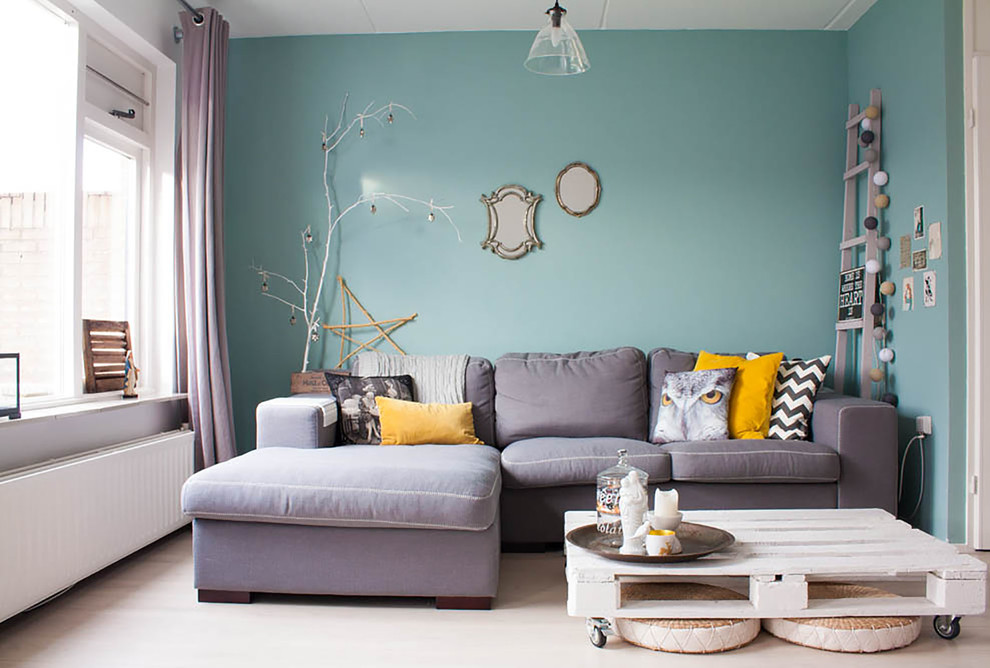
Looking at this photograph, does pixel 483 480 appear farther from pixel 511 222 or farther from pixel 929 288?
pixel 929 288

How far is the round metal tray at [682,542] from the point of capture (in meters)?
2.17

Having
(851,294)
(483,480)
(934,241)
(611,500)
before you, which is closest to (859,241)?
(851,294)

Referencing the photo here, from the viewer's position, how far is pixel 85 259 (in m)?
3.35

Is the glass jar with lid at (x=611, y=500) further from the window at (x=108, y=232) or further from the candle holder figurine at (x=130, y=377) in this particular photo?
the window at (x=108, y=232)

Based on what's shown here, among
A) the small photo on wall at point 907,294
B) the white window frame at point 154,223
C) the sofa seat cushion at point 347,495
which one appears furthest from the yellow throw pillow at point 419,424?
the small photo on wall at point 907,294

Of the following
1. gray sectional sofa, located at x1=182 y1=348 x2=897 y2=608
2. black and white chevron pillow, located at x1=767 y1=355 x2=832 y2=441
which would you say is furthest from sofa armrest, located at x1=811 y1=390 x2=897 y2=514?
black and white chevron pillow, located at x1=767 y1=355 x2=832 y2=441

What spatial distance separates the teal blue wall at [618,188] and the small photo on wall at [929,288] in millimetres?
718

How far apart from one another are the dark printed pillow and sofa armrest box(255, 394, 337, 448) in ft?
0.62

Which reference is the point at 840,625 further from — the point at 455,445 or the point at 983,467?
the point at 455,445

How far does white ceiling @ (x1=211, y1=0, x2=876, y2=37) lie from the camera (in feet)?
12.5

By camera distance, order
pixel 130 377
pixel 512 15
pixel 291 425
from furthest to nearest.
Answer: pixel 512 15 → pixel 130 377 → pixel 291 425

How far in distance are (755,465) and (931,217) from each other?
1.41m

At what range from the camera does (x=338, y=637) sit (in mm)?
2357

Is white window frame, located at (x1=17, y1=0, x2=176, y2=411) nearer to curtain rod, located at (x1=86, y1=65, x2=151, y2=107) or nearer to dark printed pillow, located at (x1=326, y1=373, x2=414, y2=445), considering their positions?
curtain rod, located at (x1=86, y1=65, x2=151, y2=107)
